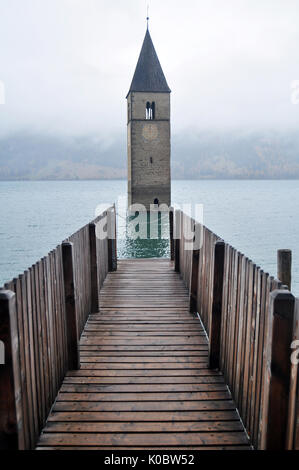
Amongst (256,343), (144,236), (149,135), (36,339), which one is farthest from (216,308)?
(149,135)

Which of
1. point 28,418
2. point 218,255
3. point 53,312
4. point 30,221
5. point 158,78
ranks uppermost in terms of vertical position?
point 158,78

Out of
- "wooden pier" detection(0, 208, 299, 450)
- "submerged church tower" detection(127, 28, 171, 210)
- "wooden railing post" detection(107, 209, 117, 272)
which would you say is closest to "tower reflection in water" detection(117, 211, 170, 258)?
"submerged church tower" detection(127, 28, 171, 210)

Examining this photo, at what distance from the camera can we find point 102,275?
8.31 metres

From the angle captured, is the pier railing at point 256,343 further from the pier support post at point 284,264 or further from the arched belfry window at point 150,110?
the arched belfry window at point 150,110

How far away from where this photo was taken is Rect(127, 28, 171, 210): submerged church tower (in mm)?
49438

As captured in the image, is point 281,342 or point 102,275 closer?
point 281,342

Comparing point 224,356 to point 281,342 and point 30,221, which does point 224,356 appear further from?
point 30,221

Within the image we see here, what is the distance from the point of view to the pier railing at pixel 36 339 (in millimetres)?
2678

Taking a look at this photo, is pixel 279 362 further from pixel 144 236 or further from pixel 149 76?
pixel 149 76

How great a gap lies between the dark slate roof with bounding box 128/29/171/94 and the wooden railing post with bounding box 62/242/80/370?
157ft

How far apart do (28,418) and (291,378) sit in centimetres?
189

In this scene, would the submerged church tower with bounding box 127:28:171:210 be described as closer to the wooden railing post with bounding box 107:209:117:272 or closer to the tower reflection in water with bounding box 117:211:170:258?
the tower reflection in water with bounding box 117:211:170:258

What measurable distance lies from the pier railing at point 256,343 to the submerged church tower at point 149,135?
4621cm

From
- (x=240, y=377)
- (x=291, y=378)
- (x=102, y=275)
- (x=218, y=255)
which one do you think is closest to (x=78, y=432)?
(x=240, y=377)
